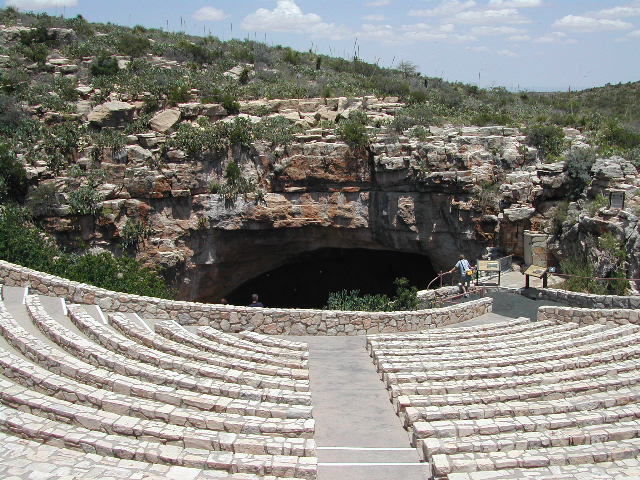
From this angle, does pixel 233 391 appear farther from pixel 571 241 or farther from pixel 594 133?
pixel 594 133

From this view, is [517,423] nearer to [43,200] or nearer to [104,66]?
[43,200]

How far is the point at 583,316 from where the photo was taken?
1547cm

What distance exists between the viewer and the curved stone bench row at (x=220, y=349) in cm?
1220

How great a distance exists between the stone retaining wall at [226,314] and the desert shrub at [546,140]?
11665mm

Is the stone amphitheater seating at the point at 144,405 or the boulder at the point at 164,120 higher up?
the boulder at the point at 164,120

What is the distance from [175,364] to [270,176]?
14511 millimetres

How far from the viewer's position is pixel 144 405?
9.45 m

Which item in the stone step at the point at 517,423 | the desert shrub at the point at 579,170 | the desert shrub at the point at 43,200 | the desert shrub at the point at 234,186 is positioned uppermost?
the desert shrub at the point at 579,170

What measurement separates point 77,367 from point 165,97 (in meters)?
18.9

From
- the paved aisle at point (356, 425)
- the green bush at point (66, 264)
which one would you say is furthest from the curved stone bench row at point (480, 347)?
the green bush at point (66, 264)

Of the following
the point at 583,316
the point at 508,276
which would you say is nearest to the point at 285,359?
the point at 583,316

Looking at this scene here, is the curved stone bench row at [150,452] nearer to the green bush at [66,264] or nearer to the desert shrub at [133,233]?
the green bush at [66,264]

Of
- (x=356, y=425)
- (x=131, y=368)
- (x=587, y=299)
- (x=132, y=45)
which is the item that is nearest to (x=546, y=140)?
(x=587, y=299)

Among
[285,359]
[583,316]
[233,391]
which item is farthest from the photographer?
[583,316]
